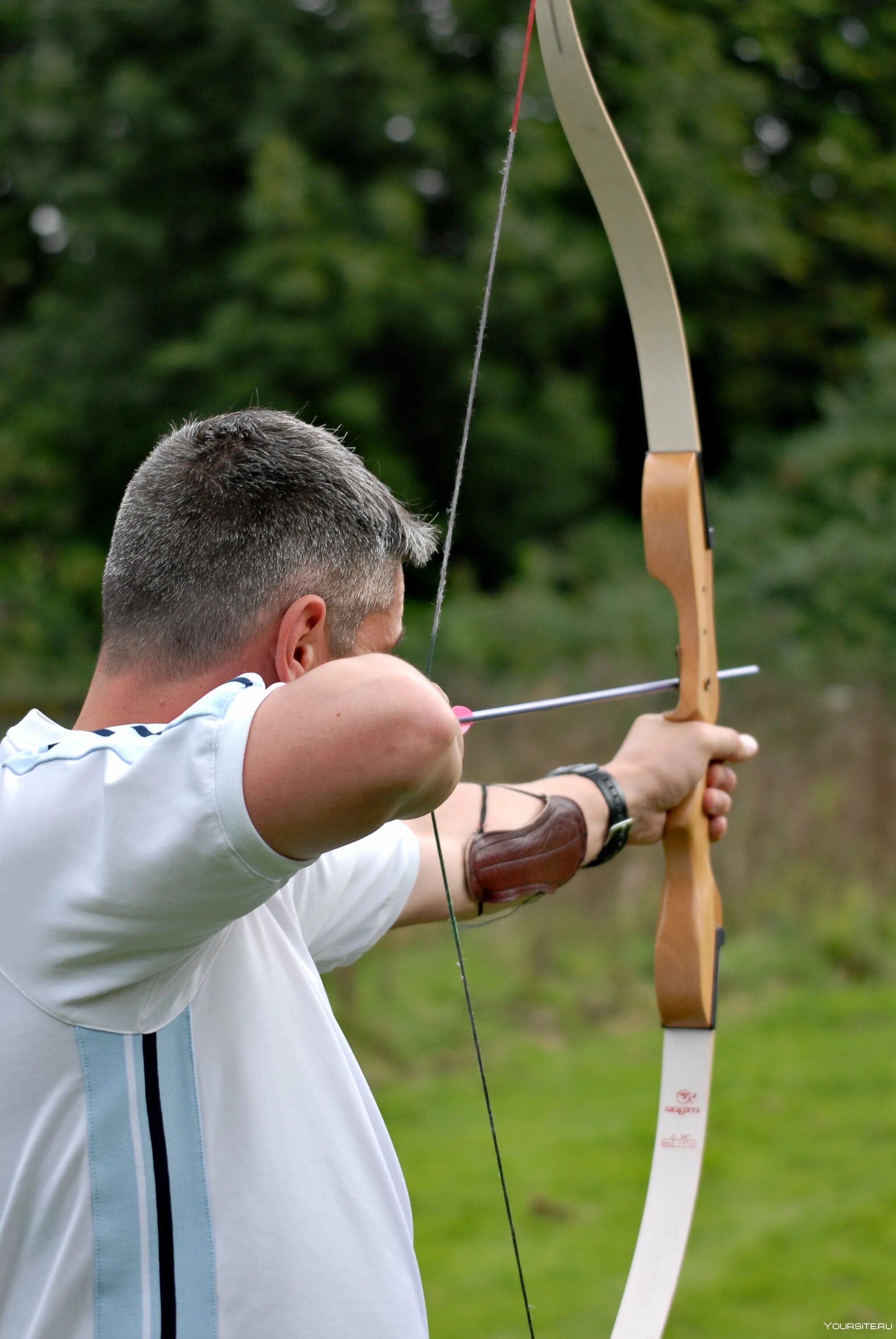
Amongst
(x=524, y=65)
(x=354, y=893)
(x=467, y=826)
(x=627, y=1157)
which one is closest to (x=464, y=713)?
(x=354, y=893)

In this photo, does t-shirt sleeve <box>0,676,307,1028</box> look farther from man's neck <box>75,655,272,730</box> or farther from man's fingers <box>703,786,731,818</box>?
man's fingers <box>703,786,731,818</box>

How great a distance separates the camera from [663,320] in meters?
1.84

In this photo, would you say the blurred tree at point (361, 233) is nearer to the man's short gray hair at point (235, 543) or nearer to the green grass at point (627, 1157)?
the green grass at point (627, 1157)

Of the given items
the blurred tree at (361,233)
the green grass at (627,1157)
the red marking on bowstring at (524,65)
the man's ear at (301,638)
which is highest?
the red marking on bowstring at (524,65)

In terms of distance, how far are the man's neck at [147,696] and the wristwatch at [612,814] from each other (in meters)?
0.74

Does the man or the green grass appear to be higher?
the man

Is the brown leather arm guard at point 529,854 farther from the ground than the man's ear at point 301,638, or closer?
closer

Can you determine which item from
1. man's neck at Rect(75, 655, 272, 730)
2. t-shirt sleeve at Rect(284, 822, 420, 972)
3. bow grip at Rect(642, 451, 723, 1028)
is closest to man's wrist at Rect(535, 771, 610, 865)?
bow grip at Rect(642, 451, 723, 1028)

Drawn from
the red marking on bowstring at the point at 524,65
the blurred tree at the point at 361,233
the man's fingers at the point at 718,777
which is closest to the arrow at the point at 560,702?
the man's fingers at the point at 718,777

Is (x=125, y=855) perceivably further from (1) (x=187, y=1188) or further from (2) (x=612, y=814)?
(2) (x=612, y=814)

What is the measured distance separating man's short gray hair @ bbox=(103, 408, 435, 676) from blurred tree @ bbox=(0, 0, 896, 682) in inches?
255

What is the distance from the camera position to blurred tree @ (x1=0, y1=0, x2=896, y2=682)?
26.6 feet

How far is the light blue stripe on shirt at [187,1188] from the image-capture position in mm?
984

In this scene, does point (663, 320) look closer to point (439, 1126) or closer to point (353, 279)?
point (439, 1126)
